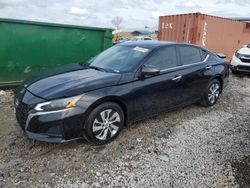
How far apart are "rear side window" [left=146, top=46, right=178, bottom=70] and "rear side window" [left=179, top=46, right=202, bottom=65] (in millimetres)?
242

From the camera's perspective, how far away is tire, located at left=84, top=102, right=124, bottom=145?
147 inches

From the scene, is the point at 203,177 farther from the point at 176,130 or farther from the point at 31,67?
the point at 31,67

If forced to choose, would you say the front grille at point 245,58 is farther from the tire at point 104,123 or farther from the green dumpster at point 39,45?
the tire at point 104,123

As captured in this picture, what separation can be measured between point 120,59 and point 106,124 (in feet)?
4.19

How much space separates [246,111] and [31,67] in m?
5.24

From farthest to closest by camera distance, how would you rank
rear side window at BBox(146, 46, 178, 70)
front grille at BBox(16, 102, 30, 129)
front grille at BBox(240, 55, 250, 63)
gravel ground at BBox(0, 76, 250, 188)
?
front grille at BBox(240, 55, 250, 63) < rear side window at BBox(146, 46, 178, 70) < front grille at BBox(16, 102, 30, 129) < gravel ground at BBox(0, 76, 250, 188)

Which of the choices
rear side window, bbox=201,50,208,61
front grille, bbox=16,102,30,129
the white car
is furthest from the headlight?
the white car

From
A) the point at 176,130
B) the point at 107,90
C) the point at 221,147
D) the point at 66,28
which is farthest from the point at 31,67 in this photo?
the point at 221,147

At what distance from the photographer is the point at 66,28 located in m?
7.14

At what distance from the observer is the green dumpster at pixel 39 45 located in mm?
6484

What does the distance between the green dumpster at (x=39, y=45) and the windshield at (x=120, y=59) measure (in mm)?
2507

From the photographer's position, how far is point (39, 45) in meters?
6.85

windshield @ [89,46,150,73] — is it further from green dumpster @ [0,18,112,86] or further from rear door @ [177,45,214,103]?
green dumpster @ [0,18,112,86]

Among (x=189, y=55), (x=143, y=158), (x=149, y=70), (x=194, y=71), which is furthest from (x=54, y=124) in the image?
(x=189, y=55)
